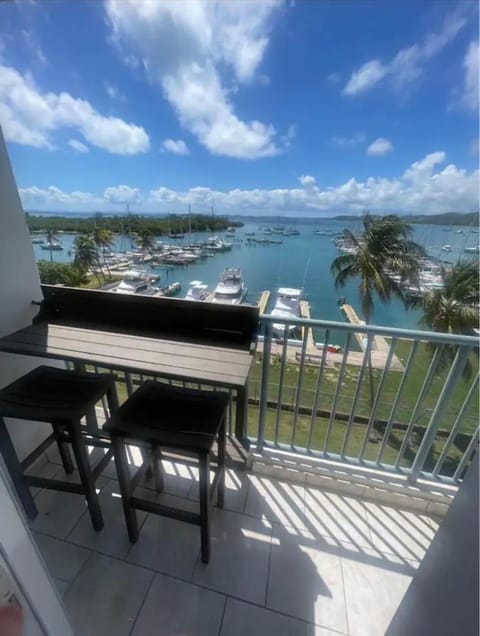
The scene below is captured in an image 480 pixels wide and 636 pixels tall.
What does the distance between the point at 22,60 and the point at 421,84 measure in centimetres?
261

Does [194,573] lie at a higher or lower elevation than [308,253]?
lower

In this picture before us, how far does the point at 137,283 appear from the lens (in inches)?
75.4

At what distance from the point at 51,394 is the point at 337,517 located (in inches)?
72.2

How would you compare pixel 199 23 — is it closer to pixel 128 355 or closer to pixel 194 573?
pixel 128 355

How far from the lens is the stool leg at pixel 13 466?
4.53 ft

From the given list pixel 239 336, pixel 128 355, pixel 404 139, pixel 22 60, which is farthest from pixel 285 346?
pixel 404 139

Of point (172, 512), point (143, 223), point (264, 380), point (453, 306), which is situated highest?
point (143, 223)

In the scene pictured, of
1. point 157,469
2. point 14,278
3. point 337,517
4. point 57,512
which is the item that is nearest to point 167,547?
point 157,469

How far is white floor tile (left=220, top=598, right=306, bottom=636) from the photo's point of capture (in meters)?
1.14

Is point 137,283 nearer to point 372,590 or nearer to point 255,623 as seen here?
point 255,623

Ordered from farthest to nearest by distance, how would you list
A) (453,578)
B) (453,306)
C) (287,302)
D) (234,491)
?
1. (453,306)
2. (287,302)
3. (234,491)
4. (453,578)

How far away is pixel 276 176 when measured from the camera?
2785 mm

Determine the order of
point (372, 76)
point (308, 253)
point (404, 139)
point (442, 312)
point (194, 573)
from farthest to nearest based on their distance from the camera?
point (442, 312)
point (404, 139)
point (308, 253)
point (372, 76)
point (194, 573)

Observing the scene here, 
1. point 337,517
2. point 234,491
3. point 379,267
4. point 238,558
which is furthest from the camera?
point 379,267
